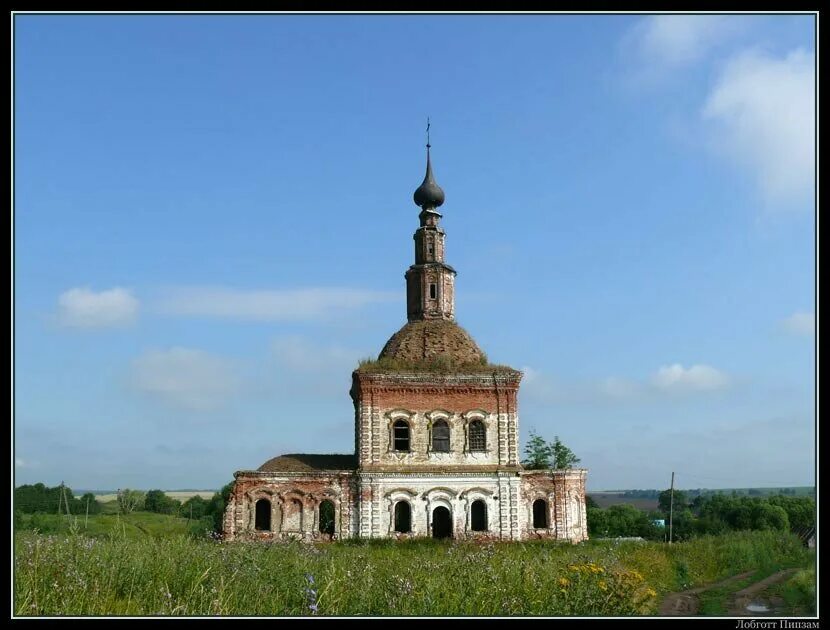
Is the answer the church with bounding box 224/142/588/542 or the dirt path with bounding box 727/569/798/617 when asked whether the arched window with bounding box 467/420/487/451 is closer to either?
the church with bounding box 224/142/588/542

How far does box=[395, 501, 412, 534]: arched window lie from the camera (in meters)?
26.9

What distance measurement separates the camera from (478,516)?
2673 centimetres

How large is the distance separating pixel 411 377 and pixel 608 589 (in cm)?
1739

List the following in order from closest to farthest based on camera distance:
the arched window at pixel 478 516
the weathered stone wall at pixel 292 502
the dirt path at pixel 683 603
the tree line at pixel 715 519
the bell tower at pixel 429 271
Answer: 1. the dirt path at pixel 683 603
2. the weathered stone wall at pixel 292 502
3. the arched window at pixel 478 516
4. the bell tower at pixel 429 271
5. the tree line at pixel 715 519

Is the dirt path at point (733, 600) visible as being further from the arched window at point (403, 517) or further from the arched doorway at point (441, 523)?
the arched window at point (403, 517)

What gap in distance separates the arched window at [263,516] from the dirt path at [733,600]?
46.9ft

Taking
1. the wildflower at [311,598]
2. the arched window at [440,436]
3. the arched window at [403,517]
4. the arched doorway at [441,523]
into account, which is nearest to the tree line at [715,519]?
the arched doorway at [441,523]

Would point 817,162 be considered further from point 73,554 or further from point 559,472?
point 559,472

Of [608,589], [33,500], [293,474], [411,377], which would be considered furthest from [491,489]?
[608,589]

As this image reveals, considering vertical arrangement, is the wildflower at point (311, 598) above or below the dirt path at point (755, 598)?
above

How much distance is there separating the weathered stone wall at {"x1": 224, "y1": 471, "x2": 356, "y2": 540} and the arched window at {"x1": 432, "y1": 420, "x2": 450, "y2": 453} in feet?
10.6

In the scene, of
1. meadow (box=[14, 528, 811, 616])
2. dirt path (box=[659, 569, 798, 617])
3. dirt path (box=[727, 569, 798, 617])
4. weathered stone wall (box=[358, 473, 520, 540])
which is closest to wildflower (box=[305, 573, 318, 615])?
meadow (box=[14, 528, 811, 616])

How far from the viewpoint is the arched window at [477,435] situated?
2688 centimetres

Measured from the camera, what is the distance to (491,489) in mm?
26266
